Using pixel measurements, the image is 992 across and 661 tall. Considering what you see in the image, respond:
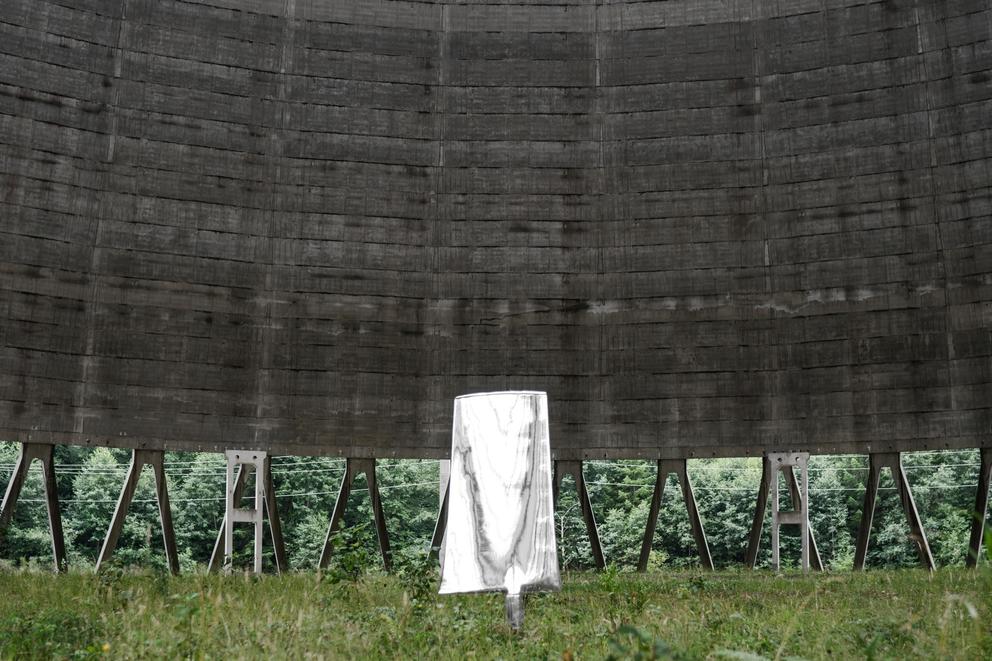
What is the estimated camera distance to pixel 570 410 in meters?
16.8

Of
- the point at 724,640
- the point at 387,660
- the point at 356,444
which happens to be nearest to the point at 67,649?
the point at 387,660

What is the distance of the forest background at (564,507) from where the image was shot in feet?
140

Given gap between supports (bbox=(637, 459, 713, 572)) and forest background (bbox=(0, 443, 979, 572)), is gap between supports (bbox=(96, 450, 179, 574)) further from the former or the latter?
forest background (bbox=(0, 443, 979, 572))

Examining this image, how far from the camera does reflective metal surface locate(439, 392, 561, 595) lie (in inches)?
225

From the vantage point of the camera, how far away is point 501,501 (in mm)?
5824

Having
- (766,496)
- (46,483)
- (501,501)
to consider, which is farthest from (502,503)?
(766,496)

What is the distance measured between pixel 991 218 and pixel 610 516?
3333 cm

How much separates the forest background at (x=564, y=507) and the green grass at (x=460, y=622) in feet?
108

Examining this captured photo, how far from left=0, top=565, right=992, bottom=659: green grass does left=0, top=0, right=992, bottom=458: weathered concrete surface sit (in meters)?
5.90

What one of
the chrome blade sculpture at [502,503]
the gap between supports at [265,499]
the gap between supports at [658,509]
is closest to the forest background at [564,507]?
the gap between supports at [658,509]

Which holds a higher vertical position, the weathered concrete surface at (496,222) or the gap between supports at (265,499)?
the weathered concrete surface at (496,222)

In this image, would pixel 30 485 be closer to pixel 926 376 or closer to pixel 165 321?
pixel 165 321

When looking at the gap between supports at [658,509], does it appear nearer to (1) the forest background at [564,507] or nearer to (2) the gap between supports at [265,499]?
(2) the gap between supports at [265,499]

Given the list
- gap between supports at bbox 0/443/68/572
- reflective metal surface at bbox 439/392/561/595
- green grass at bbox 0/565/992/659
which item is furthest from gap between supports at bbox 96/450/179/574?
reflective metal surface at bbox 439/392/561/595
